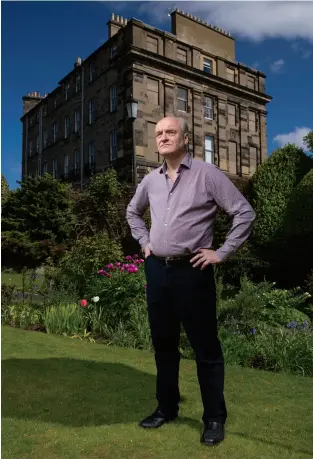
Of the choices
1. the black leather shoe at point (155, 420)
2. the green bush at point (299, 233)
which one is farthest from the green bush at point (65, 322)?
the green bush at point (299, 233)

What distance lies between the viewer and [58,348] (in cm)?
598

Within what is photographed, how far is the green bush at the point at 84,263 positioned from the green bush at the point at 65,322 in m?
1.43

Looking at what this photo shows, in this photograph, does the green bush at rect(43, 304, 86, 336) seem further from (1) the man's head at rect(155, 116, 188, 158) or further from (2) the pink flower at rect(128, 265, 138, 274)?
(1) the man's head at rect(155, 116, 188, 158)

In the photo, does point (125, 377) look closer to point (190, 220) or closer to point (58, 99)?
point (190, 220)

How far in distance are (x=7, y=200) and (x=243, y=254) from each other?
496 inches

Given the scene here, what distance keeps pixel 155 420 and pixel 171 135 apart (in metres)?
1.92

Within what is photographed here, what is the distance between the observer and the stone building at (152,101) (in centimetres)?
2542

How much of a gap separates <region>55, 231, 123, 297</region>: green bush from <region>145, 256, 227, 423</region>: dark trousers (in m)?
6.00

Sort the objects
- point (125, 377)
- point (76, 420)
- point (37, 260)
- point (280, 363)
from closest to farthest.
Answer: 1. point (76, 420)
2. point (125, 377)
3. point (280, 363)
4. point (37, 260)

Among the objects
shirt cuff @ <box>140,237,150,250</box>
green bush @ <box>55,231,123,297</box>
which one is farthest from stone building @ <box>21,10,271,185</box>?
shirt cuff @ <box>140,237,150,250</box>

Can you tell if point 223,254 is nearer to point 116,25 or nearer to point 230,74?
point 116,25

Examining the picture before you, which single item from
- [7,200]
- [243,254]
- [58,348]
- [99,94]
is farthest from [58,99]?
[58,348]

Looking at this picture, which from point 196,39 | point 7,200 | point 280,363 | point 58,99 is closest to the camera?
point 280,363

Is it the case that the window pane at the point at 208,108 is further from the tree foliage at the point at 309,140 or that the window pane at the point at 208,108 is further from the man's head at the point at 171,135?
the man's head at the point at 171,135
